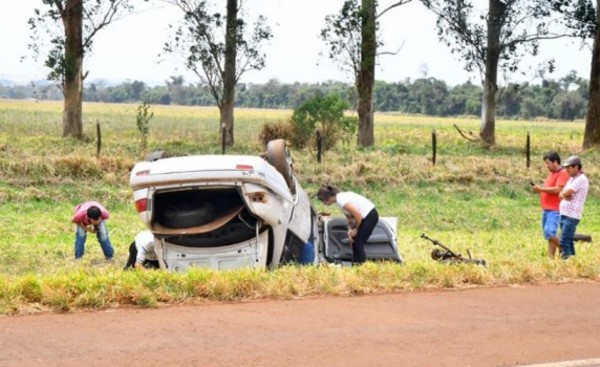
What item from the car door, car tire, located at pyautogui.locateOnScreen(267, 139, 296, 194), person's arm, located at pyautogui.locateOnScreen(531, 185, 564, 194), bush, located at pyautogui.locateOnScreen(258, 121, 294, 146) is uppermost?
car tire, located at pyautogui.locateOnScreen(267, 139, 296, 194)

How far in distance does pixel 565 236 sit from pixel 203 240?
5.24 m

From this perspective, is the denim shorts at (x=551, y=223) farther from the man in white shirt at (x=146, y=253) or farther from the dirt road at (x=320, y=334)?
the man in white shirt at (x=146, y=253)

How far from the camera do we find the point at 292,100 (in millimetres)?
114688

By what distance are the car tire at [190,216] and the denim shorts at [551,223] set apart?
5.82 meters

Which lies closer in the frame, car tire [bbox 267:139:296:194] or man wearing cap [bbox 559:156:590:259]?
car tire [bbox 267:139:296:194]

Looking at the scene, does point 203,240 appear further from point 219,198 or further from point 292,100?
point 292,100

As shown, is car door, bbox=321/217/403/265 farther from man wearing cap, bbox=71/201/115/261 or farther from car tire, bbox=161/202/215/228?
man wearing cap, bbox=71/201/115/261

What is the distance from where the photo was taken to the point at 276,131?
119ft

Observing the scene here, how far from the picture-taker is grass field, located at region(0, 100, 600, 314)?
9227 mm

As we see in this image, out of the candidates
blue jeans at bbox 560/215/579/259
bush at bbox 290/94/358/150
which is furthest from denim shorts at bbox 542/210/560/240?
bush at bbox 290/94/358/150

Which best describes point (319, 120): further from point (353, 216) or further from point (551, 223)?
point (353, 216)

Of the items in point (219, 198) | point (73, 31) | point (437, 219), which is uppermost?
point (73, 31)

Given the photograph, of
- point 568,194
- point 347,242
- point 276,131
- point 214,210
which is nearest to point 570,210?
point 568,194

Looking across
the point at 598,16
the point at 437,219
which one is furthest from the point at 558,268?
the point at 598,16
